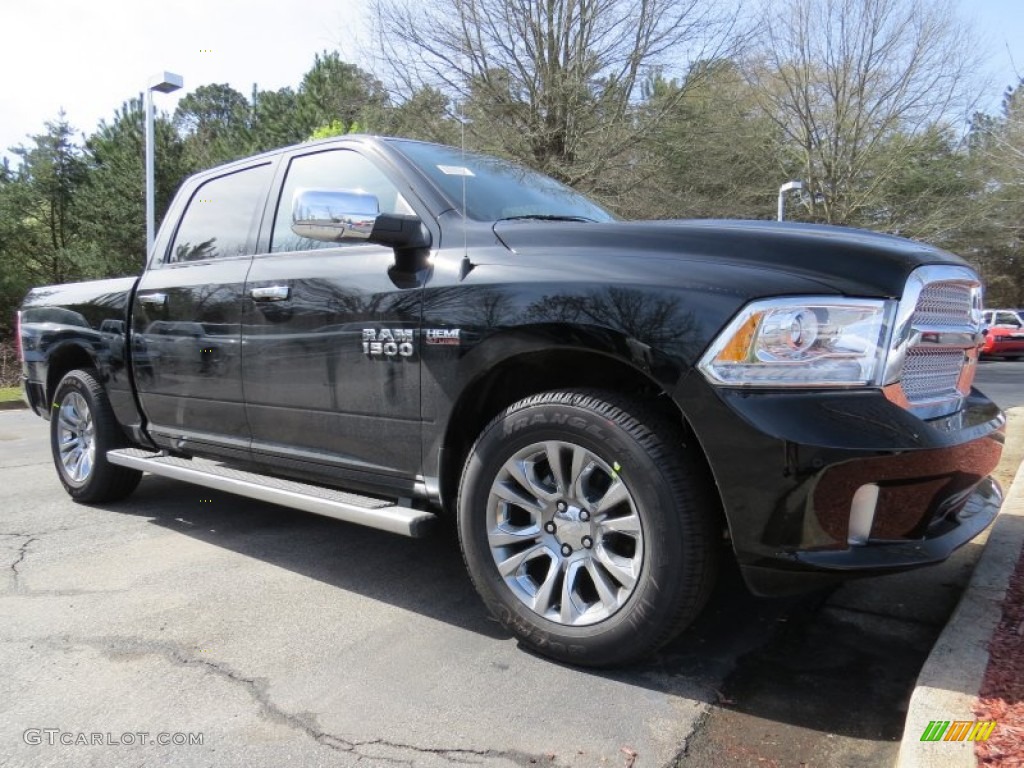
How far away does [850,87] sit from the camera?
2155 cm

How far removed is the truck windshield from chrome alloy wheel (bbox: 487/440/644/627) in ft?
3.54

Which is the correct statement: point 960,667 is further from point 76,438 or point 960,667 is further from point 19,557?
point 76,438

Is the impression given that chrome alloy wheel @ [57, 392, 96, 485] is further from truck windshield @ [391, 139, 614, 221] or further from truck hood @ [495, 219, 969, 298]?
truck hood @ [495, 219, 969, 298]

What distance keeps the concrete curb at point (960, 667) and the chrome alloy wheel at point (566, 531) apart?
87 cm

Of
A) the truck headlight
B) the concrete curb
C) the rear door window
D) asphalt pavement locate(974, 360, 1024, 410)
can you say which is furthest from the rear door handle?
asphalt pavement locate(974, 360, 1024, 410)

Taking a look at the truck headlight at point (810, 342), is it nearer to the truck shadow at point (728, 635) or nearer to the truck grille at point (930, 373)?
the truck grille at point (930, 373)

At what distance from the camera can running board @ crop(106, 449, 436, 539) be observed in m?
2.94

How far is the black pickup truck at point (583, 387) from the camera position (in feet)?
7.41

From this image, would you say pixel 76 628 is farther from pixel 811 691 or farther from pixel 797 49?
pixel 797 49

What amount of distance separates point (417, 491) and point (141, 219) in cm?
2757

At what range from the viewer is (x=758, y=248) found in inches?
95.0

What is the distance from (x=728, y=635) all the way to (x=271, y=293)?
2.43m

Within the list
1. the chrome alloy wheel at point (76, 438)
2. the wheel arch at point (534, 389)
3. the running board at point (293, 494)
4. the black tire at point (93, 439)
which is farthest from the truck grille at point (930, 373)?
the chrome alloy wheel at point (76, 438)

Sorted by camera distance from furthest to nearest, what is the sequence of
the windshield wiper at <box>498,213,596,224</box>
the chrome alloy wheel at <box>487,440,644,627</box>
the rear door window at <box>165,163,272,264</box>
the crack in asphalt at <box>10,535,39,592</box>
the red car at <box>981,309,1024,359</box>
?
the red car at <box>981,309,1024,359</box>, the rear door window at <box>165,163,272,264</box>, the crack in asphalt at <box>10,535,39,592</box>, the windshield wiper at <box>498,213,596,224</box>, the chrome alloy wheel at <box>487,440,644,627</box>
